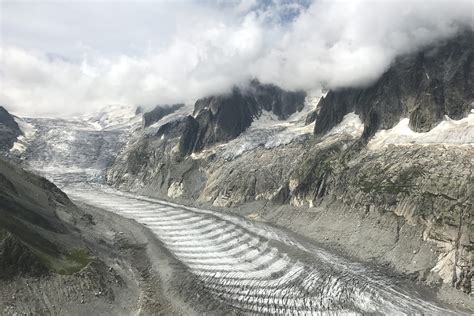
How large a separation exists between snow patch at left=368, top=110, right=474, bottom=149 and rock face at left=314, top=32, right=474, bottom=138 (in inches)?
97.0

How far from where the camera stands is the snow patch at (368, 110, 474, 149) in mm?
132750

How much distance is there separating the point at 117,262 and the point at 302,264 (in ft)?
129

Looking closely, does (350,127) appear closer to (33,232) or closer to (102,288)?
(33,232)

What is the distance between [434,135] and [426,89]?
72.7 ft

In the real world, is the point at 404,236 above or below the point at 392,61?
below

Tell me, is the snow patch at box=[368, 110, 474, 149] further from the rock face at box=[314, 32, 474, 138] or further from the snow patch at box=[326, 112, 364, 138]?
the snow patch at box=[326, 112, 364, 138]

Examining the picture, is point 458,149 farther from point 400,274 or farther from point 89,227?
point 89,227

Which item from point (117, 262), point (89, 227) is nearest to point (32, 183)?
point (89, 227)

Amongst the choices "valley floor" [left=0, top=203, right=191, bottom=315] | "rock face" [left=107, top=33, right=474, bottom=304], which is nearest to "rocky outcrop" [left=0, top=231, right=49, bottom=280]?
"valley floor" [left=0, top=203, right=191, bottom=315]

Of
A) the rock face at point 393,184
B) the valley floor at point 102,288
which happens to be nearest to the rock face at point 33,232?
the valley floor at point 102,288

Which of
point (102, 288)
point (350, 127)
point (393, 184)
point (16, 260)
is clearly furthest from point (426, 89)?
point (16, 260)

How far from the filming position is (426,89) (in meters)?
157

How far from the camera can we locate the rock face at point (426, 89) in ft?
493

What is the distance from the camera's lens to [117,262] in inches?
3866
